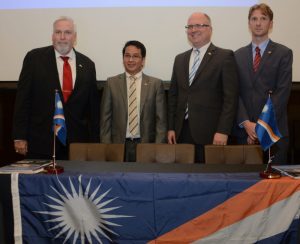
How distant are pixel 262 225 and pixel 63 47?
6.78ft

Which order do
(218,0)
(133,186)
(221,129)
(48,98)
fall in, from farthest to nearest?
(218,0) → (48,98) → (221,129) → (133,186)

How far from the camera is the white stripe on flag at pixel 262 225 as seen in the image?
1685 mm

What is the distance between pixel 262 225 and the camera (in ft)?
5.57

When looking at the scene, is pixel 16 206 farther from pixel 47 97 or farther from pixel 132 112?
pixel 132 112

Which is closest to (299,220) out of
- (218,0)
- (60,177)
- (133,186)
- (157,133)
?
(133,186)

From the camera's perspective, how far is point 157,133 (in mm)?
3053

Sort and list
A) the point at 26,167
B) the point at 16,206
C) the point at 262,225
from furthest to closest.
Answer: the point at 26,167 → the point at 16,206 → the point at 262,225

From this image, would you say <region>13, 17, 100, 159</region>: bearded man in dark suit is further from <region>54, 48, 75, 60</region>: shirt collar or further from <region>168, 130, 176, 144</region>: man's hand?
<region>168, 130, 176, 144</region>: man's hand

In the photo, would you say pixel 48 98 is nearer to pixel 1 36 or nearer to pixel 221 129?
pixel 1 36

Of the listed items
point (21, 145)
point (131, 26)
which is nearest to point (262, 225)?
point (21, 145)

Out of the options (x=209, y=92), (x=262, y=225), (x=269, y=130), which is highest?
(x=209, y=92)

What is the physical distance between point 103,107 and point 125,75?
335mm

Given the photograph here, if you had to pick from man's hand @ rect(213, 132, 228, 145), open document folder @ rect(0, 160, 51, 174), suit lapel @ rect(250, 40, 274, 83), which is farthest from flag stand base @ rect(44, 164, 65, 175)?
suit lapel @ rect(250, 40, 274, 83)

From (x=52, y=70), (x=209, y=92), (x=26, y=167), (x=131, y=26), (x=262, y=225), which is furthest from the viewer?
(x=131, y=26)
